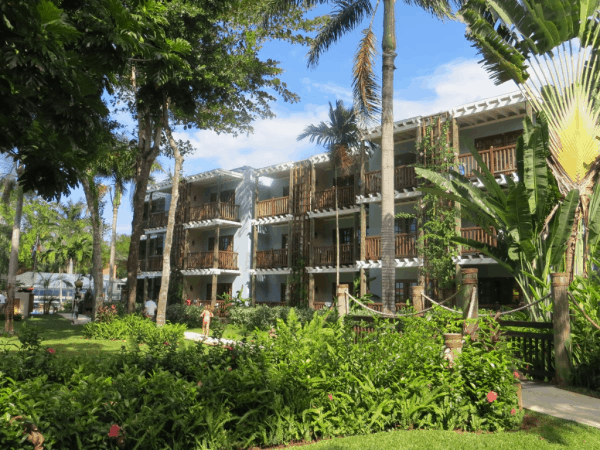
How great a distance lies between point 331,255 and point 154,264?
552 inches

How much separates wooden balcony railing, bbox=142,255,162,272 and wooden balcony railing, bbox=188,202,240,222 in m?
4.00

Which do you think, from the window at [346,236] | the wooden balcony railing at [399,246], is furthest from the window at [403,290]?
the window at [346,236]

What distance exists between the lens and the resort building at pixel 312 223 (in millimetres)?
19281

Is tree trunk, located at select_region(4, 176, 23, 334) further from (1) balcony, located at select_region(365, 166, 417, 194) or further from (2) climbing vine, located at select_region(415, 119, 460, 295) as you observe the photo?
(2) climbing vine, located at select_region(415, 119, 460, 295)

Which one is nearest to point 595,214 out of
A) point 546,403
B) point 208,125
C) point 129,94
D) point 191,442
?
point 546,403

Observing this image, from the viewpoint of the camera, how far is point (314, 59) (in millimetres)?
16766

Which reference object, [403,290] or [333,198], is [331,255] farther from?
[403,290]

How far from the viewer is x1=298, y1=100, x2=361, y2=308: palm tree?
74.1 ft

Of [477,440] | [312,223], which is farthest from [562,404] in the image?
[312,223]

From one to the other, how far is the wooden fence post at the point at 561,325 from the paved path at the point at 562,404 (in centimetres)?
35

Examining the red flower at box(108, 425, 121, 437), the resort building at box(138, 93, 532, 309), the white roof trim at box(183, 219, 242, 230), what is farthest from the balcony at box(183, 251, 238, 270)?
the red flower at box(108, 425, 121, 437)

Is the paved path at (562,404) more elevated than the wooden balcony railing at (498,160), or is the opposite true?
the wooden balcony railing at (498,160)

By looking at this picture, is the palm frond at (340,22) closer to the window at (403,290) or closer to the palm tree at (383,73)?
the palm tree at (383,73)

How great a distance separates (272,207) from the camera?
91.4 feet
